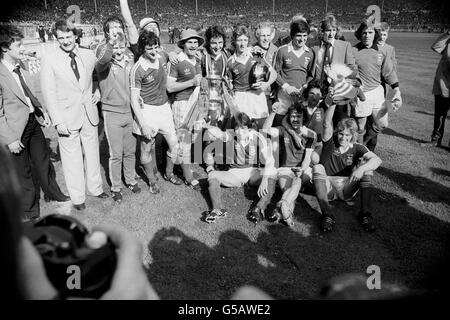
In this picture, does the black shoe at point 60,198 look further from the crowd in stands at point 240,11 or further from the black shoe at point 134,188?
the crowd in stands at point 240,11

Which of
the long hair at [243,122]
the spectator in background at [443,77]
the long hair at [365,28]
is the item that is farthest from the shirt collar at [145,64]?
the spectator in background at [443,77]

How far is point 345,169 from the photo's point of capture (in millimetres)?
4801

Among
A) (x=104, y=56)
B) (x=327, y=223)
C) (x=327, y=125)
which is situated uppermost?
(x=104, y=56)

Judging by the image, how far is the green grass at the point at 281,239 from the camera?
3.42 meters

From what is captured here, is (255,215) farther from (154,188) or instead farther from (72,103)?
(72,103)

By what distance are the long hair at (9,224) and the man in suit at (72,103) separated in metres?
3.70

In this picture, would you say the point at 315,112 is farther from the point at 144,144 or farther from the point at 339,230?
the point at 144,144

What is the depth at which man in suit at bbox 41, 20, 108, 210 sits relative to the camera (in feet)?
13.4

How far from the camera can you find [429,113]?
930 cm

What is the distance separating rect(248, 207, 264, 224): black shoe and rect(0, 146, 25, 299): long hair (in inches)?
143

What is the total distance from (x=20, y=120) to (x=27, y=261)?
3.77 m

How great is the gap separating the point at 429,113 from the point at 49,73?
9.31 meters

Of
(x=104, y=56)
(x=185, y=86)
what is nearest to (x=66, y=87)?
(x=104, y=56)
